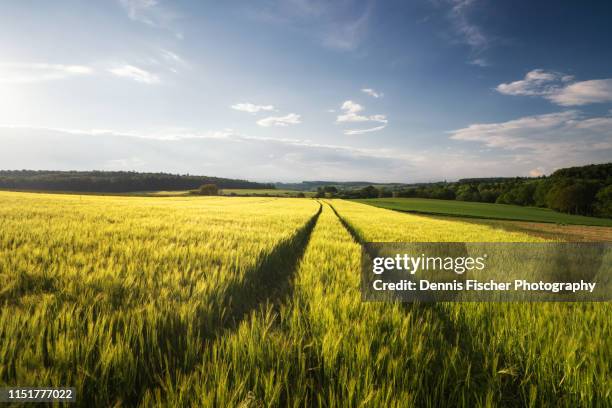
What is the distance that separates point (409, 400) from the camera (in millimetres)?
1396

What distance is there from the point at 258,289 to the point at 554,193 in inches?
3991

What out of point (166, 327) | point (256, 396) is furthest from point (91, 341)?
point (256, 396)

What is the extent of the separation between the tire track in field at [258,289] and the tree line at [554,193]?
9670 centimetres

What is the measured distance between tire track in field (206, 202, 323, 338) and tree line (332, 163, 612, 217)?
317 feet

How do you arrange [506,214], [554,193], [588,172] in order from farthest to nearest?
[588,172] → [554,193] → [506,214]

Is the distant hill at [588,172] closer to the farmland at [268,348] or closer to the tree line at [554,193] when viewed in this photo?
the tree line at [554,193]

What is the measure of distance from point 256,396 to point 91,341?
Result: 1150 millimetres

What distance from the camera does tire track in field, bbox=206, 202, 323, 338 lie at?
9.65ft

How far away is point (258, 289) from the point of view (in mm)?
4164

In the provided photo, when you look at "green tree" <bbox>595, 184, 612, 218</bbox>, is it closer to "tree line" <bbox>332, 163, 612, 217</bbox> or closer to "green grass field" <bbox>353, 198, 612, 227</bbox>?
"tree line" <bbox>332, 163, 612, 217</bbox>

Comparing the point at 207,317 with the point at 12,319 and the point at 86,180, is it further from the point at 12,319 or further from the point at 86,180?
the point at 86,180

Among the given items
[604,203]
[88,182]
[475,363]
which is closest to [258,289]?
[475,363]

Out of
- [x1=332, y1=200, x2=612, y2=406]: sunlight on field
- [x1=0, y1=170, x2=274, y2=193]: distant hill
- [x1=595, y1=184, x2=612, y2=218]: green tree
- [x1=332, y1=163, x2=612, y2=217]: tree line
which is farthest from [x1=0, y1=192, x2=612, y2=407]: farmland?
[x1=0, y1=170, x2=274, y2=193]: distant hill

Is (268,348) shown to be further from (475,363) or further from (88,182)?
(88,182)
